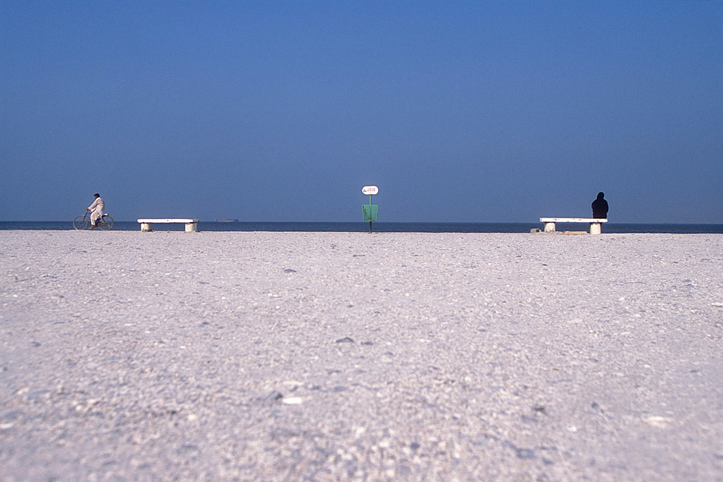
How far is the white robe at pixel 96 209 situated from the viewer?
872 inches

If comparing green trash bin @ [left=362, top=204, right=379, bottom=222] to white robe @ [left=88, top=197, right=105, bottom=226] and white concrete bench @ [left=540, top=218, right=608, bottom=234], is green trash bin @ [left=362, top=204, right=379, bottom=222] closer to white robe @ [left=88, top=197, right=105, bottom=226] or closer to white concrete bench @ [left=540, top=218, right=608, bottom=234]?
white concrete bench @ [left=540, top=218, right=608, bottom=234]

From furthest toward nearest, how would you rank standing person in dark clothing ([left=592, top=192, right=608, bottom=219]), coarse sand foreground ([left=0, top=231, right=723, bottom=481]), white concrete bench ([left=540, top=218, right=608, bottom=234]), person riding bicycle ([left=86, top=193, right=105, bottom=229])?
person riding bicycle ([left=86, top=193, right=105, bottom=229]) < standing person in dark clothing ([left=592, top=192, right=608, bottom=219]) < white concrete bench ([left=540, top=218, right=608, bottom=234]) < coarse sand foreground ([left=0, top=231, right=723, bottom=481])

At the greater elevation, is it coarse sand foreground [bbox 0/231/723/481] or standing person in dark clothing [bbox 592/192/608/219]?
standing person in dark clothing [bbox 592/192/608/219]

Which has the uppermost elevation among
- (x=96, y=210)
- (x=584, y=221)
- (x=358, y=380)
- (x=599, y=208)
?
(x=96, y=210)

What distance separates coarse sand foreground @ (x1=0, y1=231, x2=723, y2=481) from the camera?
2.11 m

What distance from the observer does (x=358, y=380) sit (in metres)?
3.02

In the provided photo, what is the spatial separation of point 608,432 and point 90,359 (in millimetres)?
3077

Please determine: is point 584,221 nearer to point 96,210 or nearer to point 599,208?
point 599,208

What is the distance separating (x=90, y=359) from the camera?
3340 millimetres

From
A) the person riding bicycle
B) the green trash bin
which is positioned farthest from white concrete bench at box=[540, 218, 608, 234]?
the person riding bicycle

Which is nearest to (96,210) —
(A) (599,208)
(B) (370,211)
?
(B) (370,211)

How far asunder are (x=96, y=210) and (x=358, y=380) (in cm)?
2257

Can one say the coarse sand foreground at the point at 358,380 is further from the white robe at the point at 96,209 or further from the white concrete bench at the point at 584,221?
the white robe at the point at 96,209

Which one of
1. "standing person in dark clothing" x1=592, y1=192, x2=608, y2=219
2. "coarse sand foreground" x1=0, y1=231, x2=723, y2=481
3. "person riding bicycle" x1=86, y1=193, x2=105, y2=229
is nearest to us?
"coarse sand foreground" x1=0, y1=231, x2=723, y2=481
